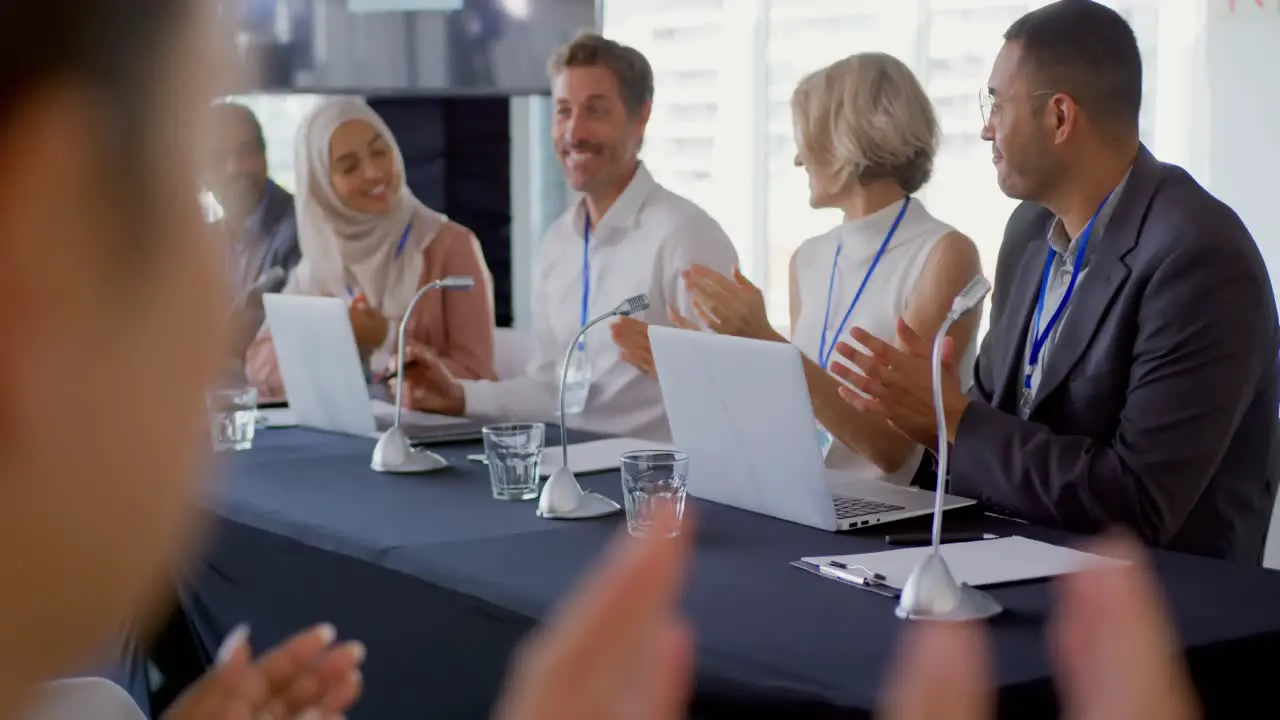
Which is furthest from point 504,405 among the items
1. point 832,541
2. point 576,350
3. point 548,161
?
point 548,161

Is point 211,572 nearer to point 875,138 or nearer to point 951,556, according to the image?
point 951,556

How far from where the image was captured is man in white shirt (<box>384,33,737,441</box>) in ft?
10.6

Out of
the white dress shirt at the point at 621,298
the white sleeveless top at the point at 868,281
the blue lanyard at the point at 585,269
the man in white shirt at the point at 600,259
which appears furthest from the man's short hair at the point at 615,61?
the white sleeveless top at the point at 868,281

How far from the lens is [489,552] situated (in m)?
1.93

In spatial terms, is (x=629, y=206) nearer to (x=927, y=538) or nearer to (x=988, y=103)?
(x=988, y=103)

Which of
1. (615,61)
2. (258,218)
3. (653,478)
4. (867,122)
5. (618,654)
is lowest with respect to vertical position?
(653,478)

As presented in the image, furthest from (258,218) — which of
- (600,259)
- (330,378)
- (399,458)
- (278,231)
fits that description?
(399,458)

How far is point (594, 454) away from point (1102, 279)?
3.11 ft

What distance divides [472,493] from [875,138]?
1.17m

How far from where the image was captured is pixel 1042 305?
242 centimetres

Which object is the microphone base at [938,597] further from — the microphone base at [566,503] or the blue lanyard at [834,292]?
the blue lanyard at [834,292]

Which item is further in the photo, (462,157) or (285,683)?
(462,157)

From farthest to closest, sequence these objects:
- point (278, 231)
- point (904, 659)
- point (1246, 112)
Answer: point (1246, 112), point (278, 231), point (904, 659)

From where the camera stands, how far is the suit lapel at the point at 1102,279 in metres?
2.20
